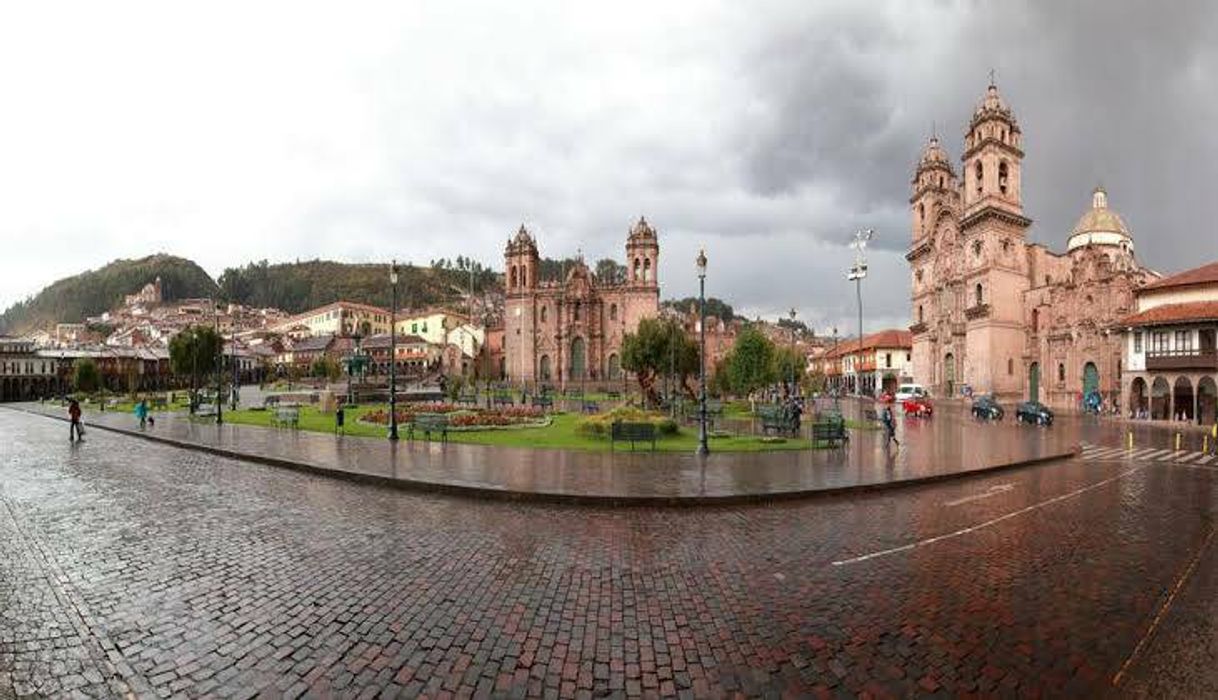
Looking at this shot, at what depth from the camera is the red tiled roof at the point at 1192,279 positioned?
117 ft

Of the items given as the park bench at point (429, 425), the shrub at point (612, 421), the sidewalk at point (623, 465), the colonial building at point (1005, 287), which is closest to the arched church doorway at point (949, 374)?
the colonial building at point (1005, 287)

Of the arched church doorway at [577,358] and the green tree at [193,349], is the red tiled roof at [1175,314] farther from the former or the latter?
the green tree at [193,349]

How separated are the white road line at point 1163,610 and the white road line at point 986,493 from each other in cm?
346

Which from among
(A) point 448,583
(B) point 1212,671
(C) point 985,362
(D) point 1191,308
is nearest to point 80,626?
(A) point 448,583

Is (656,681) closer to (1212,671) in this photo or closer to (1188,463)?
(1212,671)

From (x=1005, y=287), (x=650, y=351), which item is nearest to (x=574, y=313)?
(x=650, y=351)

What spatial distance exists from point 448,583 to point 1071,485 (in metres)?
15.0

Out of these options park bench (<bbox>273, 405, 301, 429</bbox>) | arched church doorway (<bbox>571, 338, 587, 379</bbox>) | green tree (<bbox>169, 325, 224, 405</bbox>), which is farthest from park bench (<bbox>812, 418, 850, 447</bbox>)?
arched church doorway (<bbox>571, 338, 587, 379</bbox>)

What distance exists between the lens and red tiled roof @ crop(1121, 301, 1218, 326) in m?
33.7

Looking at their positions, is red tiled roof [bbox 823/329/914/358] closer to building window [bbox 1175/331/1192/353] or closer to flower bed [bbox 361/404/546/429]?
building window [bbox 1175/331/1192/353]

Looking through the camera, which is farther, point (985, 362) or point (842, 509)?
point (985, 362)

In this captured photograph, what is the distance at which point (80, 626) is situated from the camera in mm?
5504

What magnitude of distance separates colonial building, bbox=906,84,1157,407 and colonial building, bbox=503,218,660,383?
3375 cm

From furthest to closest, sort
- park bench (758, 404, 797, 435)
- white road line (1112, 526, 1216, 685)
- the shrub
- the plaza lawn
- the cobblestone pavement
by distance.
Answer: park bench (758, 404, 797, 435) → the shrub → the plaza lawn → white road line (1112, 526, 1216, 685) → the cobblestone pavement
